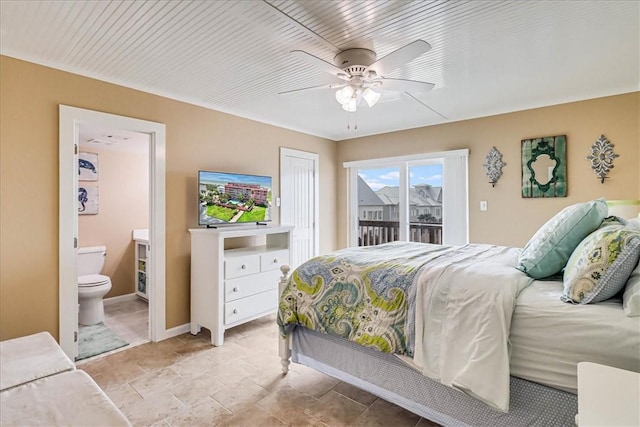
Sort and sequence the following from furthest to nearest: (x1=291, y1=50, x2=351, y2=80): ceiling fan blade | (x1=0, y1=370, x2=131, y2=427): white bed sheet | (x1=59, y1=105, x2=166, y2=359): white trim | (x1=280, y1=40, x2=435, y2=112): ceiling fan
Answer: (x1=59, y1=105, x2=166, y2=359): white trim, (x1=280, y1=40, x2=435, y2=112): ceiling fan, (x1=291, y1=50, x2=351, y2=80): ceiling fan blade, (x1=0, y1=370, x2=131, y2=427): white bed sheet

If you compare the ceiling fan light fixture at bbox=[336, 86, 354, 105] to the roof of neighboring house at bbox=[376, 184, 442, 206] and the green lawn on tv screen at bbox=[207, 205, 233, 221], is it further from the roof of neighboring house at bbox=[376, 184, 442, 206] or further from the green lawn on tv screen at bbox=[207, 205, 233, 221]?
the roof of neighboring house at bbox=[376, 184, 442, 206]

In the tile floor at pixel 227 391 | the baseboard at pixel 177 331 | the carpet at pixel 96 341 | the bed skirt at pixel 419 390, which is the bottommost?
the tile floor at pixel 227 391

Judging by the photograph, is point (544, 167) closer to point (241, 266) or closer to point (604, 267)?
point (604, 267)

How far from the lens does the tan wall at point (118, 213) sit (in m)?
4.26

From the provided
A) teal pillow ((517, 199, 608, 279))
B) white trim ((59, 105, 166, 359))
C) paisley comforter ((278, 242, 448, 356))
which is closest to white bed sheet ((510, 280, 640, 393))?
teal pillow ((517, 199, 608, 279))

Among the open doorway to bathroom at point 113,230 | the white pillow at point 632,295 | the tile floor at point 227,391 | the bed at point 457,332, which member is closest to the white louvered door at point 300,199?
the open doorway to bathroom at point 113,230

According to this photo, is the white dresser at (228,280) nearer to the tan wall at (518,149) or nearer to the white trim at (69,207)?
the white trim at (69,207)

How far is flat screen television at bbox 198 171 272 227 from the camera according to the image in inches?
130

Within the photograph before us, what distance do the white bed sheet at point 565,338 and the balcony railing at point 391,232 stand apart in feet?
9.52

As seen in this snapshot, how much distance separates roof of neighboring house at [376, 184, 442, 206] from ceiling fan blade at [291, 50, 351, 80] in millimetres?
2556

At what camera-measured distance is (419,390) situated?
5.82ft

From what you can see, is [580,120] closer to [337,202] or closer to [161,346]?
[337,202]

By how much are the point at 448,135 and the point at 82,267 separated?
15.9 ft

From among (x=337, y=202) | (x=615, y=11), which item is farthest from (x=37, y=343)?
(x=337, y=202)
